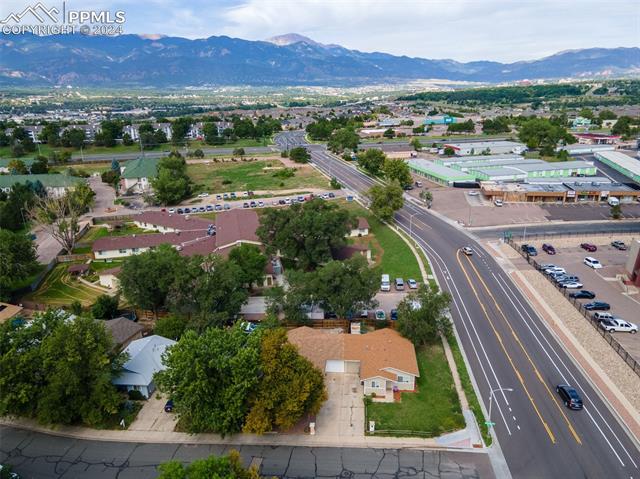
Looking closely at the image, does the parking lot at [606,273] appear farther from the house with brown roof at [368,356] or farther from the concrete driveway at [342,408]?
the concrete driveway at [342,408]

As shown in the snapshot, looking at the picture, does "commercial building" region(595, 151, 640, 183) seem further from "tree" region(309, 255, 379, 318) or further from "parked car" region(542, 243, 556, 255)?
"tree" region(309, 255, 379, 318)

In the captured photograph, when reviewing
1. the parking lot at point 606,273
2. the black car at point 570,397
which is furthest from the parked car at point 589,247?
the black car at point 570,397

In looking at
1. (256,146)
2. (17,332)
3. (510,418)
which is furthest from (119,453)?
(256,146)

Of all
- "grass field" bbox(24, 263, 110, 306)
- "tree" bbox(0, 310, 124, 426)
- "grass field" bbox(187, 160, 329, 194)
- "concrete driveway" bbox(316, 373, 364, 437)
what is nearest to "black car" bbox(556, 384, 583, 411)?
"concrete driveway" bbox(316, 373, 364, 437)

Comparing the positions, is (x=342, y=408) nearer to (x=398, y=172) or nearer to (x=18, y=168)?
(x=398, y=172)

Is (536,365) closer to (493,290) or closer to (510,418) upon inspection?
(510,418)

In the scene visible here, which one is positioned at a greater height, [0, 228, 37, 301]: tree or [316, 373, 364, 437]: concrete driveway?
[0, 228, 37, 301]: tree
